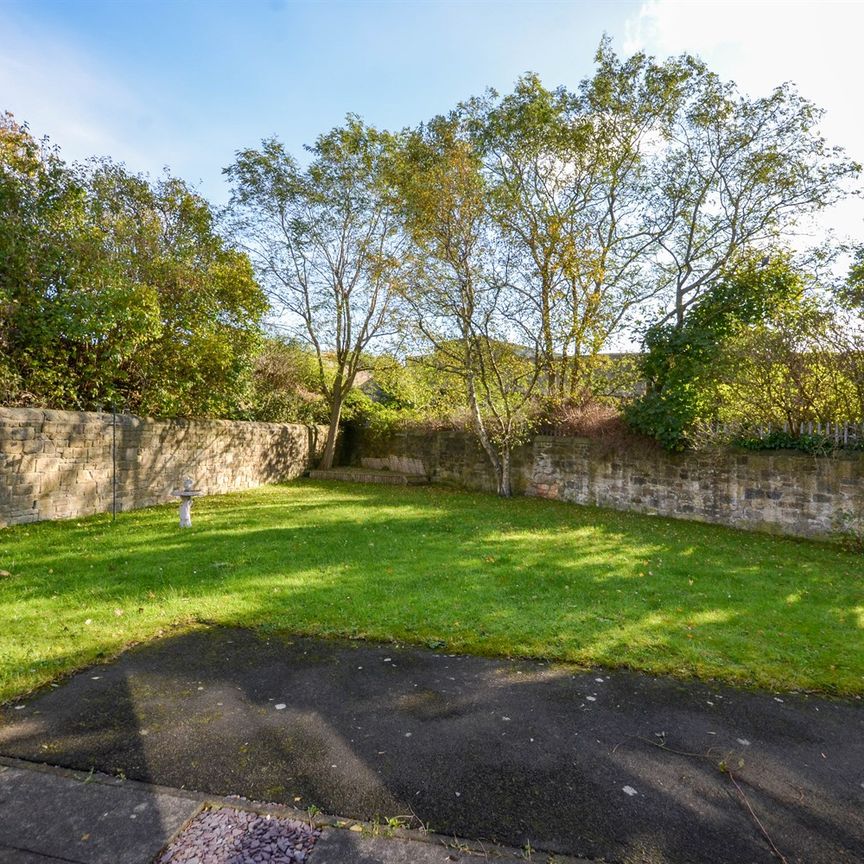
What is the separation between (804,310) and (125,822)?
429 inches

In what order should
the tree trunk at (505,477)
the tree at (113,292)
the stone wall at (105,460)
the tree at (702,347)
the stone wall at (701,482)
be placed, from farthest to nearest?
the tree trunk at (505,477), the tree at (702,347), the stone wall at (701,482), the tree at (113,292), the stone wall at (105,460)

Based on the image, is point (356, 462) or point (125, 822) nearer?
point (125, 822)

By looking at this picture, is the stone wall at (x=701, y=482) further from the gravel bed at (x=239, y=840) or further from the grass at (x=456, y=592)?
the gravel bed at (x=239, y=840)

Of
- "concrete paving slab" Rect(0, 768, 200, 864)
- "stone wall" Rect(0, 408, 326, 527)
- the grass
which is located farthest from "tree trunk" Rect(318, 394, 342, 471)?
"concrete paving slab" Rect(0, 768, 200, 864)

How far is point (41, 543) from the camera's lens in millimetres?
6746

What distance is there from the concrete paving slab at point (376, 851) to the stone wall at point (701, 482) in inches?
368

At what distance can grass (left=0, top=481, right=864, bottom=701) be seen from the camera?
388cm

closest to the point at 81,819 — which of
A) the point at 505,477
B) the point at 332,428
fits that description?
the point at 505,477

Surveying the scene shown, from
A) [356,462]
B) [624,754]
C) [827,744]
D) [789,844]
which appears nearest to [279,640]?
[624,754]

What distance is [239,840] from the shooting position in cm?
203

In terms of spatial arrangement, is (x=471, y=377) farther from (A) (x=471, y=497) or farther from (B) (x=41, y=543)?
(B) (x=41, y=543)

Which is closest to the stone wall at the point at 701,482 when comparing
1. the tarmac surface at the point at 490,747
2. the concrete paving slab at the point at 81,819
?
the tarmac surface at the point at 490,747

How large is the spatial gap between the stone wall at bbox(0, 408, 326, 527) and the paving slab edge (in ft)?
22.7

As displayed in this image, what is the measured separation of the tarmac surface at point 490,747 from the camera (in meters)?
2.16
